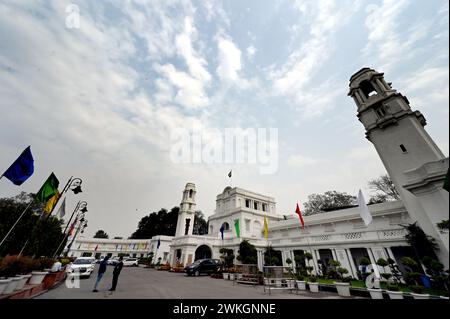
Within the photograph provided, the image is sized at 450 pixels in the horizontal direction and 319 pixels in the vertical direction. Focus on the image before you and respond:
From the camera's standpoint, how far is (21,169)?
775 centimetres

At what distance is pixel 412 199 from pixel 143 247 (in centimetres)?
Result: 6069

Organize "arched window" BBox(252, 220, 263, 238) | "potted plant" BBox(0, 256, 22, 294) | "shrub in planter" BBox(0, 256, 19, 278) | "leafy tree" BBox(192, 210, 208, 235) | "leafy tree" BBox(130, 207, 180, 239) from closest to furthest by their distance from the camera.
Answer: "potted plant" BBox(0, 256, 22, 294)
"shrub in planter" BBox(0, 256, 19, 278)
"arched window" BBox(252, 220, 263, 238)
"leafy tree" BBox(130, 207, 180, 239)
"leafy tree" BBox(192, 210, 208, 235)

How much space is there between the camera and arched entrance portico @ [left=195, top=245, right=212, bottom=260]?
1091 inches

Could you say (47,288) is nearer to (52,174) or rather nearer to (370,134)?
(52,174)

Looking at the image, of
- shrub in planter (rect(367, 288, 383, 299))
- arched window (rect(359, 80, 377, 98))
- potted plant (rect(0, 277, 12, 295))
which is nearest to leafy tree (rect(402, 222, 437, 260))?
shrub in planter (rect(367, 288, 383, 299))

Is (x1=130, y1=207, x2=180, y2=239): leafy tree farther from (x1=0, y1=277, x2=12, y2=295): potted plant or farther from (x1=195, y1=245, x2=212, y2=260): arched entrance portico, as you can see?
(x1=0, y1=277, x2=12, y2=295): potted plant

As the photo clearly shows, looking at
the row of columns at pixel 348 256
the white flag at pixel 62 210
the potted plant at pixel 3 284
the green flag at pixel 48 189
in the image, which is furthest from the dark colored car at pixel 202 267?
the potted plant at pixel 3 284

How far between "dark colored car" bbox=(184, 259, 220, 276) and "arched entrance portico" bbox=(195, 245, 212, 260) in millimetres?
8149

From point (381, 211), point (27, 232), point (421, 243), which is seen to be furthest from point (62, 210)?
point (381, 211)

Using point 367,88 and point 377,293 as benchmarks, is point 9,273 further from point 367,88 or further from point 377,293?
point 367,88

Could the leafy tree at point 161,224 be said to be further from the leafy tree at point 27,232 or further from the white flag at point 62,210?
the white flag at point 62,210

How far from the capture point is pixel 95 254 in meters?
53.1

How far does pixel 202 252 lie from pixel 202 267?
10166 mm
